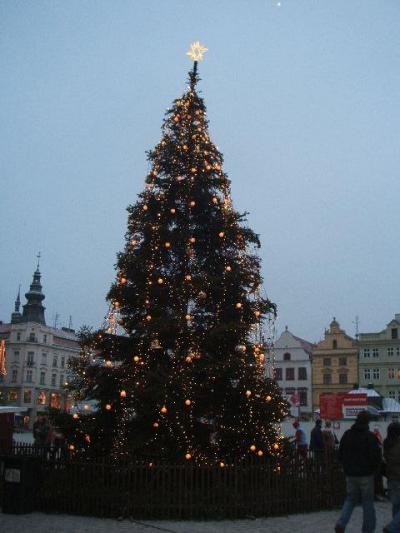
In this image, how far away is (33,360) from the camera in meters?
82.1

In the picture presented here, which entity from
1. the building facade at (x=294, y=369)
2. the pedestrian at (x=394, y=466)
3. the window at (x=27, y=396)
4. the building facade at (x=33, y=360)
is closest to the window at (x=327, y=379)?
the building facade at (x=294, y=369)

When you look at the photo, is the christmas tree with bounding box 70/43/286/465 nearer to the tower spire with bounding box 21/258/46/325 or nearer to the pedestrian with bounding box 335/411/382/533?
the pedestrian with bounding box 335/411/382/533

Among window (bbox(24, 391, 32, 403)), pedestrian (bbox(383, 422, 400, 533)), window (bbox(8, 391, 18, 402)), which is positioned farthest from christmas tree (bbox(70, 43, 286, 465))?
window (bbox(8, 391, 18, 402))

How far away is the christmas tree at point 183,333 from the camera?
41.1ft

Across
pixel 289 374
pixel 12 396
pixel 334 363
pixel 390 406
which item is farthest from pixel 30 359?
pixel 390 406

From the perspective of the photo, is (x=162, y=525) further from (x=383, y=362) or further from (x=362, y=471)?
(x=383, y=362)

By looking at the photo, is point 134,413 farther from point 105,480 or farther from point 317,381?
point 317,381

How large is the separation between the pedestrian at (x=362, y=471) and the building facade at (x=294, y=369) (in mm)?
55955

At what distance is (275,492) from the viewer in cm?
1189

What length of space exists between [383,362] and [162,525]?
5535 cm

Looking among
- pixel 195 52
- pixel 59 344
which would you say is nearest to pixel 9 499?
pixel 195 52

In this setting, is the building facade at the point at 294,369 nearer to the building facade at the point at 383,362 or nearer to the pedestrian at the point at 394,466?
the building facade at the point at 383,362

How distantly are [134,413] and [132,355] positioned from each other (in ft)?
4.25

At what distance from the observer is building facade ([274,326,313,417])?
6456 cm
